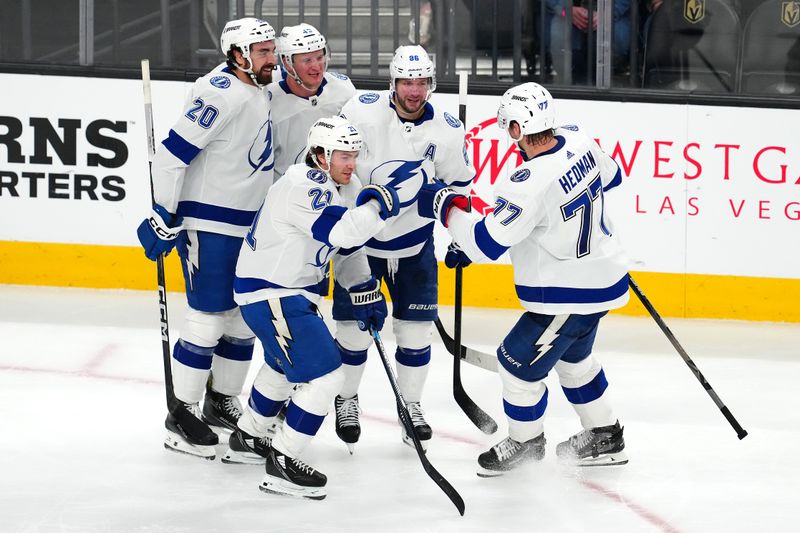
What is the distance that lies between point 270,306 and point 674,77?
2851 millimetres

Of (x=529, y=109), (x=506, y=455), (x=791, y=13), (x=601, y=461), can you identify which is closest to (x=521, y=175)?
(x=529, y=109)

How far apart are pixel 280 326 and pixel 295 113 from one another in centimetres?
85

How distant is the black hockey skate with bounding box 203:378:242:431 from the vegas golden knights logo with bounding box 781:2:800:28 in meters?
3.04

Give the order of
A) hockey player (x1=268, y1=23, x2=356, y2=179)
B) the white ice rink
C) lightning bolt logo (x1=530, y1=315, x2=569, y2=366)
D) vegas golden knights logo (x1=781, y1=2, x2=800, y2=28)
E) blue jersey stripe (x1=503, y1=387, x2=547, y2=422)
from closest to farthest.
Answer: the white ice rink < lightning bolt logo (x1=530, y1=315, x2=569, y2=366) < blue jersey stripe (x1=503, y1=387, x2=547, y2=422) < hockey player (x1=268, y1=23, x2=356, y2=179) < vegas golden knights logo (x1=781, y1=2, x2=800, y2=28)

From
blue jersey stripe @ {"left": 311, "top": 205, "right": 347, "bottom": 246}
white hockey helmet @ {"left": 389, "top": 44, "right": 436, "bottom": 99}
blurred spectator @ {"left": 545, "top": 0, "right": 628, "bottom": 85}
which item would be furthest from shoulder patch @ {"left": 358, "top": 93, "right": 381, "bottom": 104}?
blurred spectator @ {"left": 545, "top": 0, "right": 628, "bottom": 85}

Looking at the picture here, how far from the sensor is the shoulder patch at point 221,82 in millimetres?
3975

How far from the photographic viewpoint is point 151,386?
4.83 metres

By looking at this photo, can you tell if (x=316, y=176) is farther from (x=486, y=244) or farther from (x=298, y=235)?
(x=486, y=244)

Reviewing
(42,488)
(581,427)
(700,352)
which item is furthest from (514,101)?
(700,352)

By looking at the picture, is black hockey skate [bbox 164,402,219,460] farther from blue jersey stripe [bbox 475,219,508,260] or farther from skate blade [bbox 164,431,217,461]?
blue jersey stripe [bbox 475,219,508,260]

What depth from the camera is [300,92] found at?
426 centimetres

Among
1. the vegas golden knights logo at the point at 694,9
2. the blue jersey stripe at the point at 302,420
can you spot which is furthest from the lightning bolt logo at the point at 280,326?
the vegas golden knights logo at the point at 694,9

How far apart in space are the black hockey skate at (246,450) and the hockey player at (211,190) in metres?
0.08

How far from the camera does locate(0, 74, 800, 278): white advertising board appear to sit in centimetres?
581
